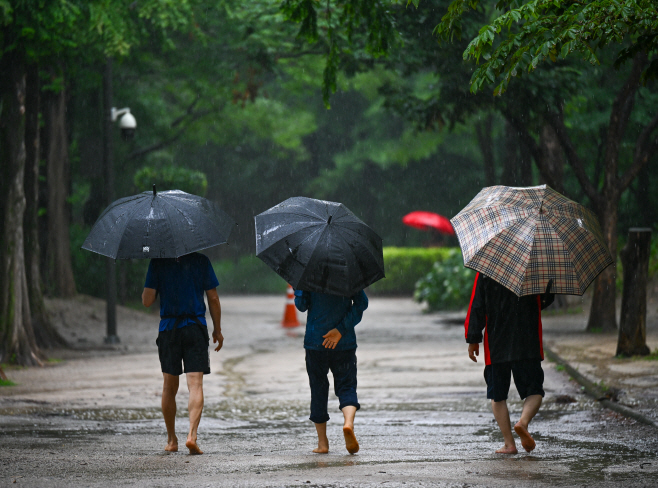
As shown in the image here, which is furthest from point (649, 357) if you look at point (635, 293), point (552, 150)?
point (552, 150)

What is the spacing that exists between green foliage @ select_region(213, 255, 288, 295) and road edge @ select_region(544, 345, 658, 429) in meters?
30.6

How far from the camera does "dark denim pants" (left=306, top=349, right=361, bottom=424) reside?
6.33 m

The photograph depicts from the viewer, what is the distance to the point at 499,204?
6262mm

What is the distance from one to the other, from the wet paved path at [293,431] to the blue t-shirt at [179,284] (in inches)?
41.0

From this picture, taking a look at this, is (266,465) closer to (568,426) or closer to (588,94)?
(568,426)

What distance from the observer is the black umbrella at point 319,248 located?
6102mm

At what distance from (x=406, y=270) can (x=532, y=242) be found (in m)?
29.4

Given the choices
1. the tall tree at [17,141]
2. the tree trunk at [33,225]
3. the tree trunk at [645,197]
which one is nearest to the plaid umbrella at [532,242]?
the tall tree at [17,141]

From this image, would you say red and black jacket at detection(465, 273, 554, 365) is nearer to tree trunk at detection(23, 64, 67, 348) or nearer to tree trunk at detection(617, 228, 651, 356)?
tree trunk at detection(617, 228, 651, 356)

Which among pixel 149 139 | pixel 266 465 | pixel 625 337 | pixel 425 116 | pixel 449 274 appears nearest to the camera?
pixel 266 465

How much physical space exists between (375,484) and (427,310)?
20.0 m

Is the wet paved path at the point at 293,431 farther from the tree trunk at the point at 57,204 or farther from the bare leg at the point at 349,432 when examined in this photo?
the tree trunk at the point at 57,204

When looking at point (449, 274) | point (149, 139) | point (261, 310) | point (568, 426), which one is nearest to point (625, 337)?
point (568, 426)

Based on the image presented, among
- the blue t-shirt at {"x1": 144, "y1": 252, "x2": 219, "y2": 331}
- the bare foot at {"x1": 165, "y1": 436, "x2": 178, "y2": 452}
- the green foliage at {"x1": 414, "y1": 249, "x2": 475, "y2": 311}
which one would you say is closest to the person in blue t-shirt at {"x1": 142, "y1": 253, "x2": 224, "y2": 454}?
the blue t-shirt at {"x1": 144, "y1": 252, "x2": 219, "y2": 331}
